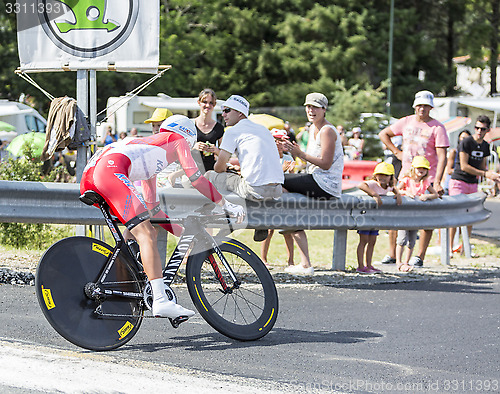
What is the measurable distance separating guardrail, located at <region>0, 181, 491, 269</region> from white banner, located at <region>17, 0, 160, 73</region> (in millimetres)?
1416

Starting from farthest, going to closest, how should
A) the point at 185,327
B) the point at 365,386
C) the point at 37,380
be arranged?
the point at 185,327 < the point at 365,386 < the point at 37,380

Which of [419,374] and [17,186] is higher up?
[17,186]

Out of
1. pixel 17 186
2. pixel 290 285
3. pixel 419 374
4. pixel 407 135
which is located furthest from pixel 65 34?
pixel 419 374

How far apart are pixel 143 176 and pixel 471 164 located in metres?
7.22

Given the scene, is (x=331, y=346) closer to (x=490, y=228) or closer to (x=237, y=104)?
(x=237, y=104)

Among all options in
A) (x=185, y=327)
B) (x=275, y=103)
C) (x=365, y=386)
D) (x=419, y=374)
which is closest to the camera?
(x=365, y=386)

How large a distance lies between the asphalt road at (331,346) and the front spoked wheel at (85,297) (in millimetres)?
139

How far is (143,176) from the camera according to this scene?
5.59 meters

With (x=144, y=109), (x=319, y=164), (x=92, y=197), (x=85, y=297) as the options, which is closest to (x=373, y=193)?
(x=319, y=164)

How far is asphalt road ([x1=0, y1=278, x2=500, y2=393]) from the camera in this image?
15.8 ft

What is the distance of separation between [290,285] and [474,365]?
3.00m

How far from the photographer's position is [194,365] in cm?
499

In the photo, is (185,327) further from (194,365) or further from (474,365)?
(474,365)

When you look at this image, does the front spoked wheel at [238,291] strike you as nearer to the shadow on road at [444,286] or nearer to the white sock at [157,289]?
the white sock at [157,289]
